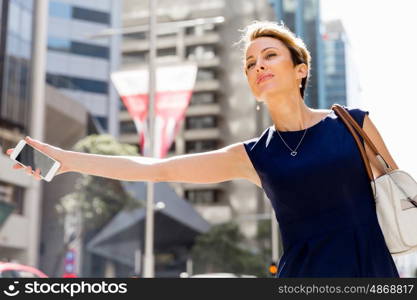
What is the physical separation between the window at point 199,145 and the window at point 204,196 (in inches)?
190

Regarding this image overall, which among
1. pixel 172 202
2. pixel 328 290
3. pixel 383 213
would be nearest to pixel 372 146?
pixel 383 213

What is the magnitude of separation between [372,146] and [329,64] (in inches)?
2222

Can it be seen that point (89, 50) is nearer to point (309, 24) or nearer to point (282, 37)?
point (309, 24)

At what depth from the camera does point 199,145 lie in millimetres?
79750

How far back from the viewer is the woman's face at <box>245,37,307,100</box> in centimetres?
281

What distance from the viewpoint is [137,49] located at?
86438mm

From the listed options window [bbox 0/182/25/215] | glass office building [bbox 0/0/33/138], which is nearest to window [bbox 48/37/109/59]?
glass office building [bbox 0/0/33/138]

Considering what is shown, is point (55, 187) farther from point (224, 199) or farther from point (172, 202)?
point (224, 199)

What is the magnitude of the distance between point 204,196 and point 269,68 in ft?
244

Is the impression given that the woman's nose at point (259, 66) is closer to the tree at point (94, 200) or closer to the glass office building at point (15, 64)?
the glass office building at point (15, 64)

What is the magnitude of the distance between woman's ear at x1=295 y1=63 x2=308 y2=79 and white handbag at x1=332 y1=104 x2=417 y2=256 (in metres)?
0.35

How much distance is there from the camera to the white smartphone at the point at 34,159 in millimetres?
3006

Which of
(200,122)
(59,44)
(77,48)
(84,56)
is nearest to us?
(59,44)

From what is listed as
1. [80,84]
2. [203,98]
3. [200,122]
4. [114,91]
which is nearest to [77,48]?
[80,84]
